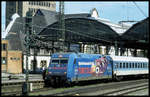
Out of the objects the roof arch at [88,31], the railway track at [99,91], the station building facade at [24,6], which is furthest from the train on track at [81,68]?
the station building facade at [24,6]

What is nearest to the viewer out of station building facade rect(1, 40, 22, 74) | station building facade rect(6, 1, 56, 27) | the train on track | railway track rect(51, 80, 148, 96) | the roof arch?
railway track rect(51, 80, 148, 96)

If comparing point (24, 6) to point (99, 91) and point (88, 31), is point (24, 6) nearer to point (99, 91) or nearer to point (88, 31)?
point (88, 31)

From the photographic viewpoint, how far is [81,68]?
2620 cm

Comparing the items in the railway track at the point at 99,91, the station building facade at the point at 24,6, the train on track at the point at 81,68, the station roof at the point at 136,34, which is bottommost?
the railway track at the point at 99,91

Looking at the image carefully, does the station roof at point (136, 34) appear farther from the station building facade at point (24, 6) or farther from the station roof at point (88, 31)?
the station building facade at point (24, 6)

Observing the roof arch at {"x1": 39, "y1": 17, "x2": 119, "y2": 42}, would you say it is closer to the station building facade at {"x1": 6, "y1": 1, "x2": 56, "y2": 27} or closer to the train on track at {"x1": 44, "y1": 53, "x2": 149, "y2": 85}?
the train on track at {"x1": 44, "y1": 53, "x2": 149, "y2": 85}

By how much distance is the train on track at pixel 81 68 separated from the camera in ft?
82.5

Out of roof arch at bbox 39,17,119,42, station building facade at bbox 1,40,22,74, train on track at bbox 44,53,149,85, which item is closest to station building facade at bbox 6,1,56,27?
station building facade at bbox 1,40,22,74

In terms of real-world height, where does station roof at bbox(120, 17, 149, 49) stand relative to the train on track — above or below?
above

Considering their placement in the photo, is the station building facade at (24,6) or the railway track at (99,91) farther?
the station building facade at (24,6)

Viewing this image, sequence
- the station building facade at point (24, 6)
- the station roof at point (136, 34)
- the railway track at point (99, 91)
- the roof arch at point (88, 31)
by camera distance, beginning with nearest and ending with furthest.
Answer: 1. the railway track at point (99, 91)
2. the station roof at point (136, 34)
3. the roof arch at point (88, 31)
4. the station building facade at point (24, 6)

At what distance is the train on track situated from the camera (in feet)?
82.5

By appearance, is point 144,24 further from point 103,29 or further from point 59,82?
point 59,82

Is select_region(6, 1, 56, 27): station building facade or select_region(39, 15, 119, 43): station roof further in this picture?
select_region(6, 1, 56, 27): station building facade
